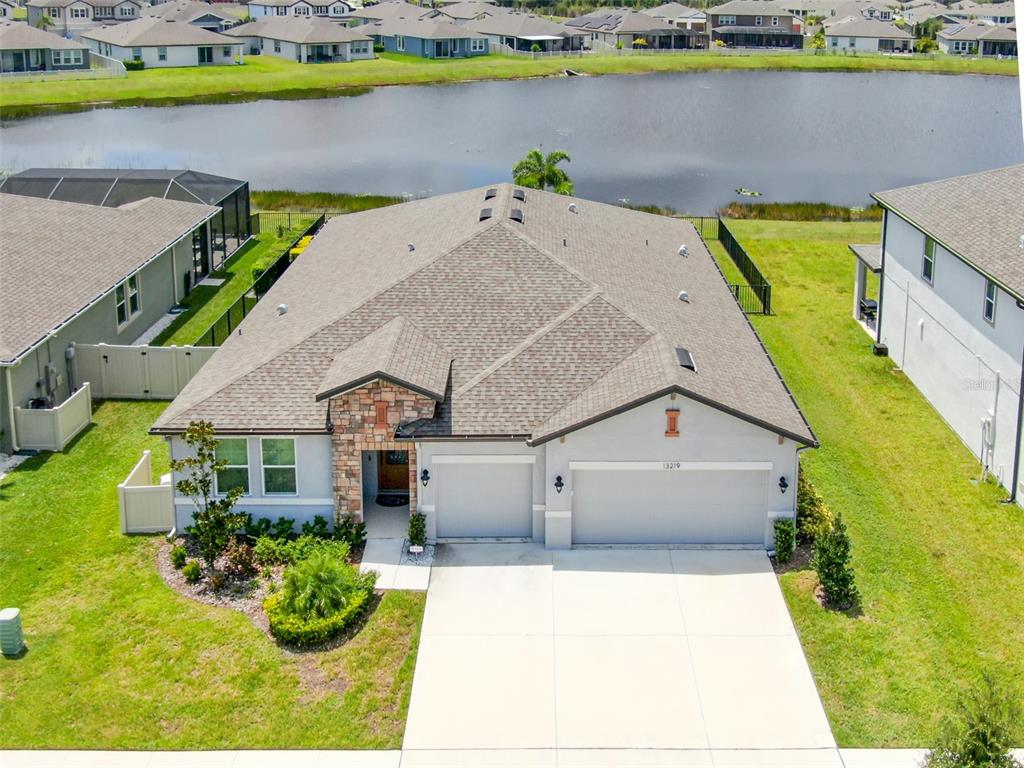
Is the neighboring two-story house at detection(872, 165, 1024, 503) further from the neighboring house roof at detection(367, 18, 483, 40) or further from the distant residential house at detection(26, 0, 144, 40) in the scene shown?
the distant residential house at detection(26, 0, 144, 40)

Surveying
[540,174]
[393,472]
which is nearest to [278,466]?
[393,472]

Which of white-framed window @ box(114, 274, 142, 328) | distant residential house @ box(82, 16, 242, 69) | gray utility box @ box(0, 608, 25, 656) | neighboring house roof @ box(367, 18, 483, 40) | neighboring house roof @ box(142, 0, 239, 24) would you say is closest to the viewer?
gray utility box @ box(0, 608, 25, 656)

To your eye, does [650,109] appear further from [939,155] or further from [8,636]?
[8,636]

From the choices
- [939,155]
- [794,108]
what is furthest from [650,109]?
[939,155]

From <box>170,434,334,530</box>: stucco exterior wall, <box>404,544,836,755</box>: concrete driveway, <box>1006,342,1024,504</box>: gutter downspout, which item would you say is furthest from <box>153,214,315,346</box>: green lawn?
<box>1006,342,1024,504</box>: gutter downspout

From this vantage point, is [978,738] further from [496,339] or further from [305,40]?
[305,40]

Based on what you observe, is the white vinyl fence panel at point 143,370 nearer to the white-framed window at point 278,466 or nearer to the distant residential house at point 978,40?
the white-framed window at point 278,466
